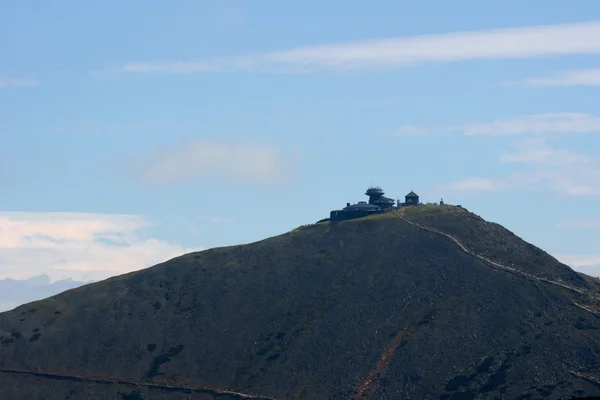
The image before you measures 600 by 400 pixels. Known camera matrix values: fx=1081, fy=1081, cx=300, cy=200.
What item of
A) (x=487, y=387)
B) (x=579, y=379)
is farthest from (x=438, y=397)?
(x=579, y=379)

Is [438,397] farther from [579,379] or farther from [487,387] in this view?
[579,379]

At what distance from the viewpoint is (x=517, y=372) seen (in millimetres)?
199875

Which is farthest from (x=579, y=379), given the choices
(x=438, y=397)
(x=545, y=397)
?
A: (x=438, y=397)

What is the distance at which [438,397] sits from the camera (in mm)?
199125

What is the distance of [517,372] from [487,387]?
6.73 m

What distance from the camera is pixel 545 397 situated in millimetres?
189500

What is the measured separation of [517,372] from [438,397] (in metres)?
15.4

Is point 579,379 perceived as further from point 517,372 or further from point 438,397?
point 438,397

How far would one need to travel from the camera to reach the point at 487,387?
197750mm

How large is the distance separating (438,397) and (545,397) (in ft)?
65.8

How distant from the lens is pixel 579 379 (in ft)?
638

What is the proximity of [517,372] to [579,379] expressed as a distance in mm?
11424
